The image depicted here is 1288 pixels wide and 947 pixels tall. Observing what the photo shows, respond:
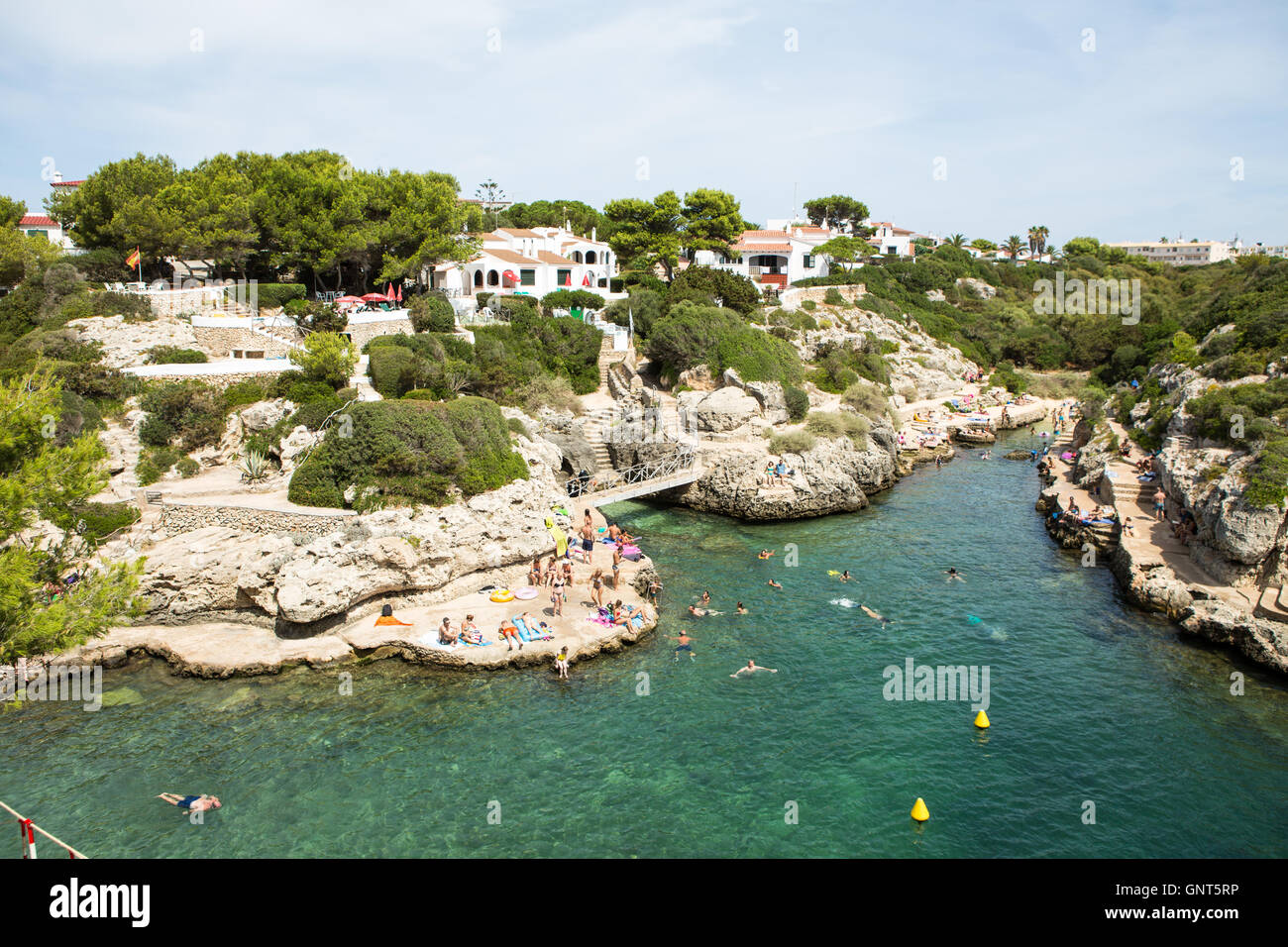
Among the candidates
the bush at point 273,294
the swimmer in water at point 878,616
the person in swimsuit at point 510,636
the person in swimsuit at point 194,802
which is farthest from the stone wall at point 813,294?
the person in swimsuit at point 194,802

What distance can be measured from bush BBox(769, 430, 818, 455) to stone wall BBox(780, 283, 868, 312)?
92.6 feet

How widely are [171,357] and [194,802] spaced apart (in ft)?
83.7

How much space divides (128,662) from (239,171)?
37121mm

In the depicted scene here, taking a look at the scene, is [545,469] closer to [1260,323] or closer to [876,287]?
[1260,323]

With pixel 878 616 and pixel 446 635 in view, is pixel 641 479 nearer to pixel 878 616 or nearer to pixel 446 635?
pixel 878 616

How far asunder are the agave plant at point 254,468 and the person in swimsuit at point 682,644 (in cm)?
1642

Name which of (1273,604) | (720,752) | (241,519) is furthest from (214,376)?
(1273,604)

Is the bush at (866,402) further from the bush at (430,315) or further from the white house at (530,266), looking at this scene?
the bush at (430,315)

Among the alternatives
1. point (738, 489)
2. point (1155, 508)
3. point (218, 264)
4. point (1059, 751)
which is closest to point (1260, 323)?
point (1155, 508)

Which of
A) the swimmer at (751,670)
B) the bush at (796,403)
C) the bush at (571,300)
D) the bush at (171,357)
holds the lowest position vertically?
the swimmer at (751,670)

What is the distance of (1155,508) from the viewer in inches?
1297

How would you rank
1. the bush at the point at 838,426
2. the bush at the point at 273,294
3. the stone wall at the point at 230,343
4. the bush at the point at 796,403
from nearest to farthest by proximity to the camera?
1. the stone wall at the point at 230,343
2. the bush at the point at 838,426
3. the bush at the point at 273,294
4. the bush at the point at 796,403

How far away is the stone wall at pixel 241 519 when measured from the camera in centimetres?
2528

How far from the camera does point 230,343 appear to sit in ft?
125
